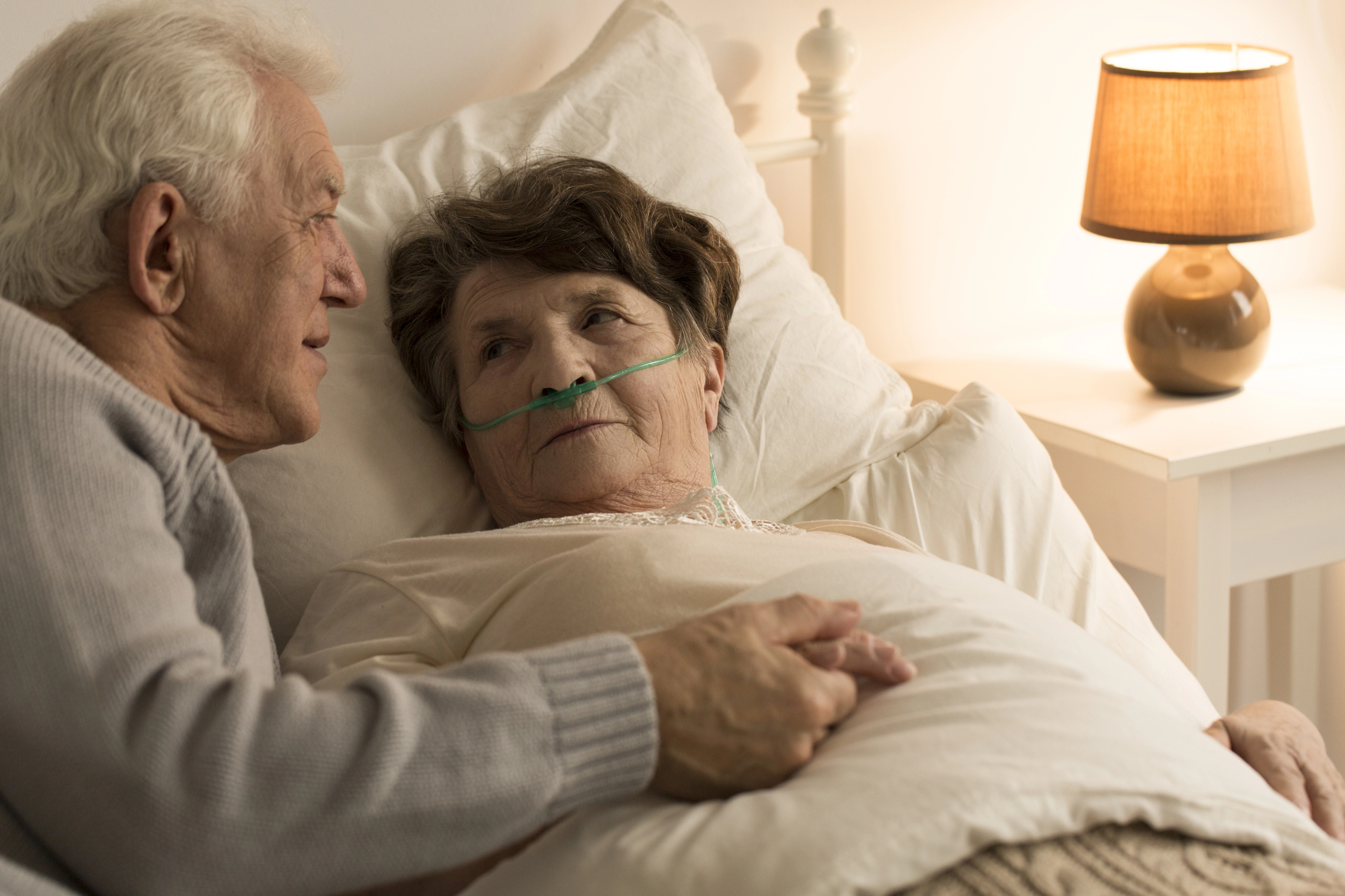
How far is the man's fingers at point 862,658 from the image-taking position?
0.88m

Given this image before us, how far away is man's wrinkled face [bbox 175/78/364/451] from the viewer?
104 centimetres

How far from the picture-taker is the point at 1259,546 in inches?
70.3

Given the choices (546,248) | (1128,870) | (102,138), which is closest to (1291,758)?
(1128,870)

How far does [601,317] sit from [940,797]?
762mm

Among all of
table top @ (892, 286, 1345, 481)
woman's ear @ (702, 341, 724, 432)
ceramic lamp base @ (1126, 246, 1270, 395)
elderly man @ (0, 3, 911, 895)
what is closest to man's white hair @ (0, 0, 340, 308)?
elderly man @ (0, 3, 911, 895)

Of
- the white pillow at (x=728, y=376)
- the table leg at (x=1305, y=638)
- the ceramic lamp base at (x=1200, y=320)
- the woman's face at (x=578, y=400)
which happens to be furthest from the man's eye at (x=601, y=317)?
the table leg at (x=1305, y=638)

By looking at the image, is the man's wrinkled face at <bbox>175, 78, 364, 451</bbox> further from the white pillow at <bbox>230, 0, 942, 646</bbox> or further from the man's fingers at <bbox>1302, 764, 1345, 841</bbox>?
the man's fingers at <bbox>1302, 764, 1345, 841</bbox>

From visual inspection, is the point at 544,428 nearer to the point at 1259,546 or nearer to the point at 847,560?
the point at 847,560

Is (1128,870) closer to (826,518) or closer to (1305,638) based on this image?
(826,518)

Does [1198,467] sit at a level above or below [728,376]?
below

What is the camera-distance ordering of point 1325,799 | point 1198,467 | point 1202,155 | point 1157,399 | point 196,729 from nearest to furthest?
point 196,729, point 1325,799, point 1198,467, point 1202,155, point 1157,399

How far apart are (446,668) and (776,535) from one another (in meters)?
0.41

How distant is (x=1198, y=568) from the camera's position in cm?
172

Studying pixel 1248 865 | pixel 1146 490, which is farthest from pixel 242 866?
pixel 1146 490
